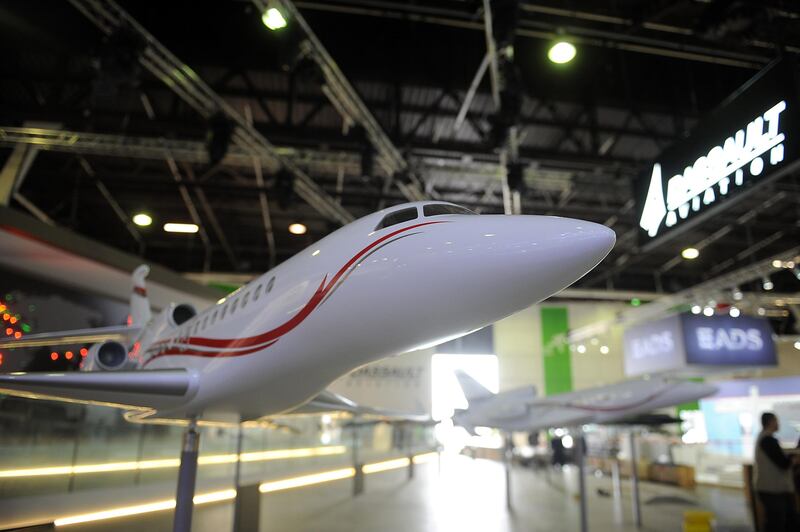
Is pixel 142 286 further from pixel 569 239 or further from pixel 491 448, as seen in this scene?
pixel 491 448

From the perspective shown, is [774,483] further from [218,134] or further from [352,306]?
[218,134]

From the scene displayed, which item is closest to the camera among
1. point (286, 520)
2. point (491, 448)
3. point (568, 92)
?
point (286, 520)

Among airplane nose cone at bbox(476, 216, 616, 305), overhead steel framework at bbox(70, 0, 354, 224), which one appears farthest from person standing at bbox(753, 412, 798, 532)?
overhead steel framework at bbox(70, 0, 354, 224)

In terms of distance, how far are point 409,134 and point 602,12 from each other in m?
4.61

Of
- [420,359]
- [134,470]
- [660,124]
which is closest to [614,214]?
[660,124]

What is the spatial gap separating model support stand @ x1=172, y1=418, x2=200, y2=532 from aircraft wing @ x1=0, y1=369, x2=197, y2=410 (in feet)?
0.99

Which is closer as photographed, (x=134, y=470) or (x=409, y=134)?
(x=134, y=470)

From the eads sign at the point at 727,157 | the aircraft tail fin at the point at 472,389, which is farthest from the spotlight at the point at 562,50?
the aircraft tail fin at the point at 472,389

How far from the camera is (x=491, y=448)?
86.6ft

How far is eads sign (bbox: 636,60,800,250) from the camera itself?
13.9 ft

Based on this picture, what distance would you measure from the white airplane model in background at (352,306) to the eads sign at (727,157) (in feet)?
10.2

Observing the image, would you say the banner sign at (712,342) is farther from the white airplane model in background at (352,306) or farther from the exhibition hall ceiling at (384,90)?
the white airplane model in background at (352,306)

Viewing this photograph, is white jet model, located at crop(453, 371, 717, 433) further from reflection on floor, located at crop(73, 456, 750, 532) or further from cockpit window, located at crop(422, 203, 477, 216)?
cockpit window, located at crop(422, 203, 477, 216)

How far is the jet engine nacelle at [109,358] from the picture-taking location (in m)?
Answer: 5.74
